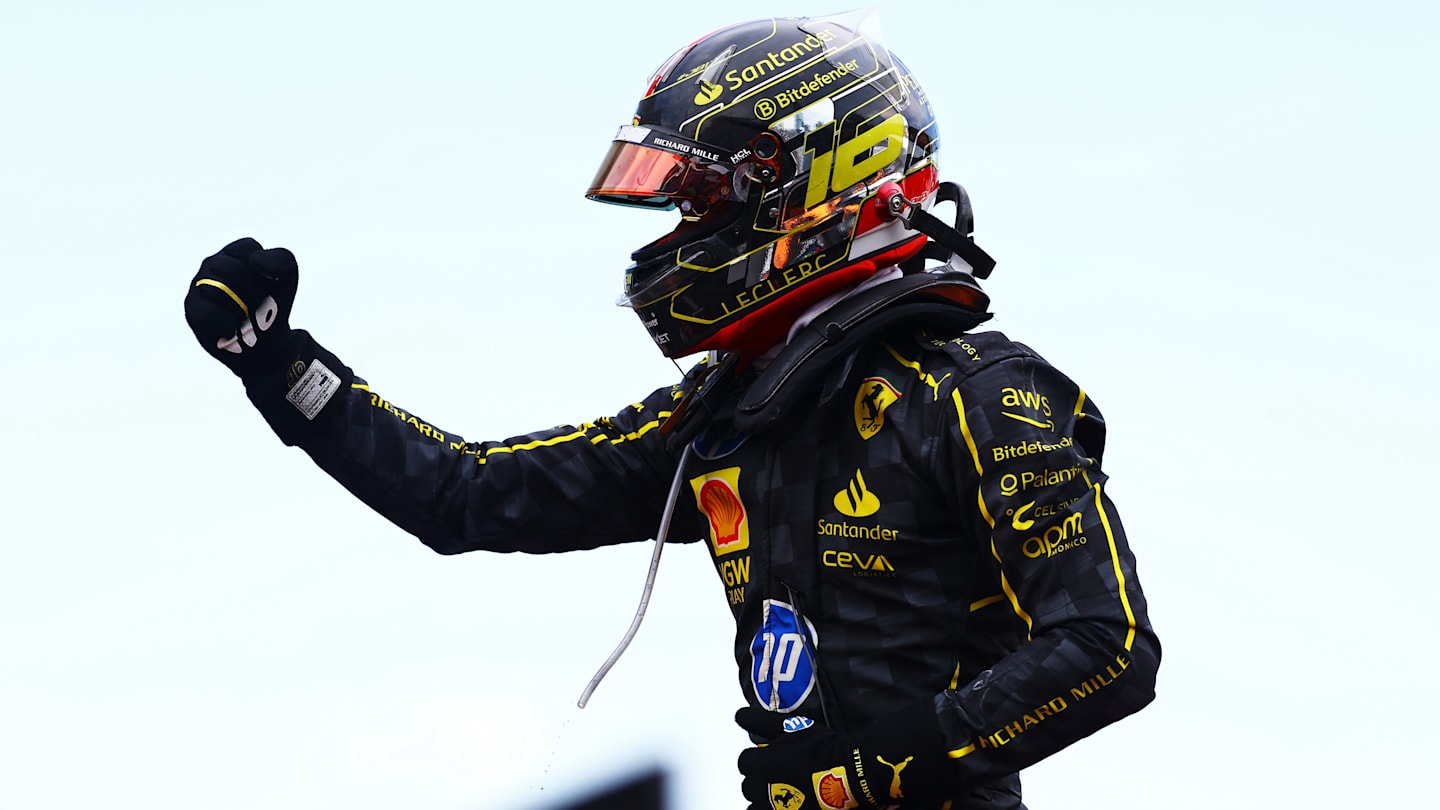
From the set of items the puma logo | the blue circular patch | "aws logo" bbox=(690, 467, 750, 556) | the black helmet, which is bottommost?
the puma logo

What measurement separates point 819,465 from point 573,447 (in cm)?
107

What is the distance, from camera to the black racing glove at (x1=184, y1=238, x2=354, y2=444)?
4441 mm

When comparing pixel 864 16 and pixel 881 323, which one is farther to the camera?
pixel 864 16

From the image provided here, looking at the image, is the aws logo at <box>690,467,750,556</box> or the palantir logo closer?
the palantir logo

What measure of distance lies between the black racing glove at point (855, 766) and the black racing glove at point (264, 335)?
5.32ft

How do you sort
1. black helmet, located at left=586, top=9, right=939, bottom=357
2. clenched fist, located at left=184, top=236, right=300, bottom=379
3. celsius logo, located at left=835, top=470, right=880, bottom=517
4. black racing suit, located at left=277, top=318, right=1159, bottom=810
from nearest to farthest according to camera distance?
black racing suit, located at left=277, top=318, right=1159, bottom=810
celsius logo, located at left=835, top=470, right=880, bottom=517
black helmet, located at left=586, top=9, right=939, bottom=357
clenched fist, located at left=184, top=236, right=300, bottom=379

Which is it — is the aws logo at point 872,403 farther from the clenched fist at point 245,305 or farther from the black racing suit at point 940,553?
the clenched fist at point 245,305

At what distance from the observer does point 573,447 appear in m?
4.98

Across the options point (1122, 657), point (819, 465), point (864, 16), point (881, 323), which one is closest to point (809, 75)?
point (864, 16)

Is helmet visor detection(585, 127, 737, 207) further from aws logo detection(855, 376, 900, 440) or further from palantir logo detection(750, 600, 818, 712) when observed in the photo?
palantir logo detection(750, 600, 818, 712)

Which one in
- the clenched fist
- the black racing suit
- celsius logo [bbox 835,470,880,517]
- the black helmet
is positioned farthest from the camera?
the clenched fist

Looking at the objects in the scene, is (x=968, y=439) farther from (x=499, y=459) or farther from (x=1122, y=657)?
(x=499, y=459)

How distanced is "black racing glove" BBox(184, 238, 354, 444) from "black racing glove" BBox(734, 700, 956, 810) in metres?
1.62

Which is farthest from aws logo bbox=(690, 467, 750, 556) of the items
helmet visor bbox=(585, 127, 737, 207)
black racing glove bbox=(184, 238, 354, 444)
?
black racing glove bbox=(184, 238, 354, 444)
